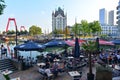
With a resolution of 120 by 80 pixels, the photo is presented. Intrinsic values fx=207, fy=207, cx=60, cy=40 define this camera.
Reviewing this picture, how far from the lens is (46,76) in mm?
14727

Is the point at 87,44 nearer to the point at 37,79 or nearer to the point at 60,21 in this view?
the point at 37,79

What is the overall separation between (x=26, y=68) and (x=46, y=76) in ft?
18.0

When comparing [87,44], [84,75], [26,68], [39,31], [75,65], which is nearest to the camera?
[87,44]

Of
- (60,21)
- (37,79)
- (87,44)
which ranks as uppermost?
(60,21)

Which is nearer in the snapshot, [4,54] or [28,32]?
[4,54]

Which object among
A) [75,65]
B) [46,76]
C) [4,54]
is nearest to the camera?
[46,76]

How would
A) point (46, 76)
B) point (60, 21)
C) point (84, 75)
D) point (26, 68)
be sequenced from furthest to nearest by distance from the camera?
point (60, 21), point (26, 68), point (84, 75), point (46, 76)

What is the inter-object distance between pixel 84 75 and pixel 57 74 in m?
2.10

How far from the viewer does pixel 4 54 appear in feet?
79.8

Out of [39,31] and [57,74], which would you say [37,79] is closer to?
[57,74]

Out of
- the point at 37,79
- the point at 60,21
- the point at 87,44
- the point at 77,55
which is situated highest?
the point at 60,21

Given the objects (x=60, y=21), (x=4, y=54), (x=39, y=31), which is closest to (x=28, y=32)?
(x=39, y=31)

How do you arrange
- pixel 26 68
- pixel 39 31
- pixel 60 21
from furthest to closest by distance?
pixel 60 21, pixel 39 31, pixel 26 68

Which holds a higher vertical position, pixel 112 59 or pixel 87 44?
pixel 87 44
